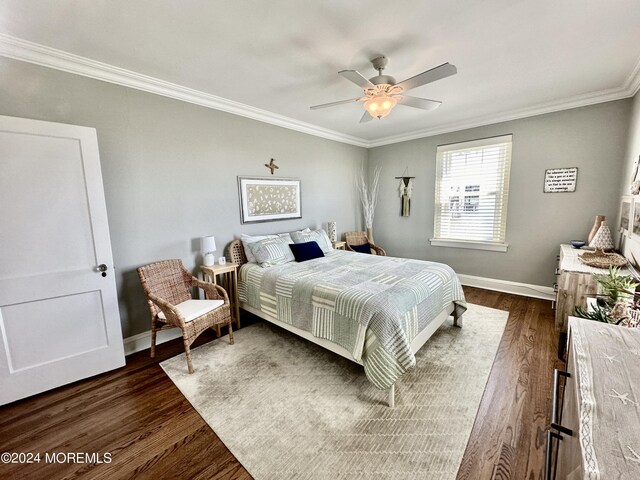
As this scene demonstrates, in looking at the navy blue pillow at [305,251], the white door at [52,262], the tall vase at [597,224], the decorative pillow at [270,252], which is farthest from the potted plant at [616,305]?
the white door at [52,262]

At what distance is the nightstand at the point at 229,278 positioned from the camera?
2.98 meters

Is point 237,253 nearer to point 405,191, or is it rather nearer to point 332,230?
point 332,230

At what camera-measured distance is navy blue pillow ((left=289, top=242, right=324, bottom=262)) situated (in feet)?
11.3

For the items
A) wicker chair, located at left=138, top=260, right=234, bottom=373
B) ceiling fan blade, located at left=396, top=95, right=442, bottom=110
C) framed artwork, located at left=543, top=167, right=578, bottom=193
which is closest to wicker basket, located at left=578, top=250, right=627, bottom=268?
framed artwork, located at left=543, top=167, right=578, bottom=193

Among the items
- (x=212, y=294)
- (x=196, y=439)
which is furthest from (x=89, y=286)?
(x=196, y=439)

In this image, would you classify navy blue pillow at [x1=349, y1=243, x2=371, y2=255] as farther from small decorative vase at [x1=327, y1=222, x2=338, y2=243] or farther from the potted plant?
the potted plant

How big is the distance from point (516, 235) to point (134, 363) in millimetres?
5025

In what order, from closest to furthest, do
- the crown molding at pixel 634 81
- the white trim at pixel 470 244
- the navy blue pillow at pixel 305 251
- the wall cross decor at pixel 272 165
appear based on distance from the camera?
1. the crown molding at pixel 634 81
2. the navy blue pillow at pixel 305 251
3. the wall cross decor at pixel 272 165
4. the white trim at pixel 470 244

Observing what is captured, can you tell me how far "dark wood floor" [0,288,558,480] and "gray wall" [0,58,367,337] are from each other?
73 centimetres

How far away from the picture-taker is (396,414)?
1851 mm

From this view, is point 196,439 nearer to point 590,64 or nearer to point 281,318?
point 281,318

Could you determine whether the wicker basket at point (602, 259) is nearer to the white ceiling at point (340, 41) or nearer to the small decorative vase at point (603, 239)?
the small decorative vase at point (603, 239)

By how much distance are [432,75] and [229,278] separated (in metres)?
2.89

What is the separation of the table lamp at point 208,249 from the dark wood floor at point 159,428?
1.09 metres
